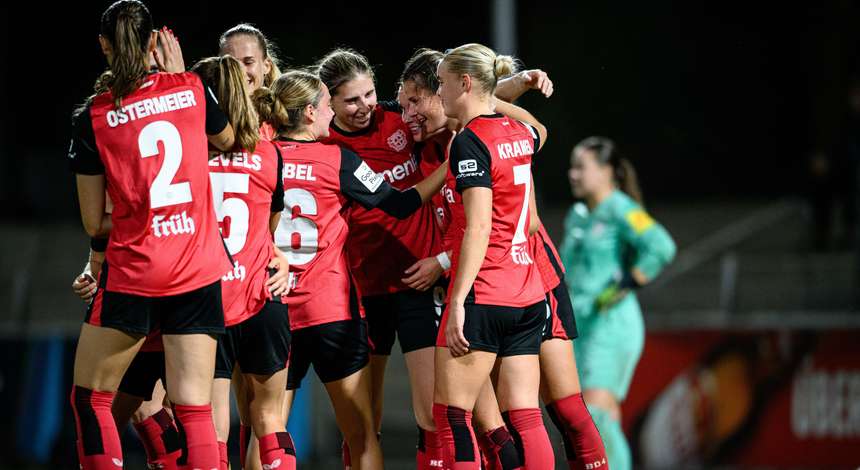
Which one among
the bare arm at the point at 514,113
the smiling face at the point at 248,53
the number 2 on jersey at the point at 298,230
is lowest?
the number 2 on jersey at the point at 298,230

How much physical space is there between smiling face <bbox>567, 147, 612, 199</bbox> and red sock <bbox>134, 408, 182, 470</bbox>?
128 inches

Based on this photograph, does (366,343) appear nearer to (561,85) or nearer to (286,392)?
(286,392)

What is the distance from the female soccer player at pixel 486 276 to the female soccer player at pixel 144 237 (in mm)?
915

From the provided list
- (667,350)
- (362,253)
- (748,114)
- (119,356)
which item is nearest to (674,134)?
(748,114)

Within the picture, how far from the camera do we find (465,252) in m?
4.29

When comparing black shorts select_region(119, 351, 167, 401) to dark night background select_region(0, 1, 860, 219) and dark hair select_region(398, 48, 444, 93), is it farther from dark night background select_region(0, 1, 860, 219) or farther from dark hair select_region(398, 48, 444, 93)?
dark night background select_region(0, 1, 860, 219)

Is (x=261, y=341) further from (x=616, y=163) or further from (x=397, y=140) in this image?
(x=616, y=163)

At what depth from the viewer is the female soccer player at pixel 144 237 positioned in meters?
4.02

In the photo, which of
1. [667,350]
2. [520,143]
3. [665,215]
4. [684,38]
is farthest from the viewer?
[684,38]

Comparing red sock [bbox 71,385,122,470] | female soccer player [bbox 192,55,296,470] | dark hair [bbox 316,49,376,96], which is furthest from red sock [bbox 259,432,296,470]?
dark hair [bbox 316,49,376,96]

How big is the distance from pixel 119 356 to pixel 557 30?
12293 mm

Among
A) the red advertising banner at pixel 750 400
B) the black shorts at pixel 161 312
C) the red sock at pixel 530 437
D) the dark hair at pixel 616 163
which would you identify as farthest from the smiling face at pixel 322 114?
the red advertising banner at pixel 750 400

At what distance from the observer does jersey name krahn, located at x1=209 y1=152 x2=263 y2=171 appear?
436 cm

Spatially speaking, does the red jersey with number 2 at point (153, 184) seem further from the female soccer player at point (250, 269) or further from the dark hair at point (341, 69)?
the dark hair at point (341, 69)
